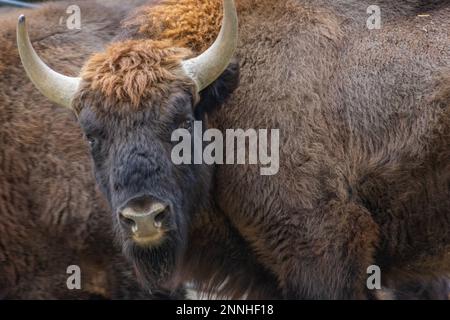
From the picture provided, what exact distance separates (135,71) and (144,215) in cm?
106

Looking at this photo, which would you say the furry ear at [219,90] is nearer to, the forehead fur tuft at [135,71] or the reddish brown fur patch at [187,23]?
the forehead fur tuft at [135,71]

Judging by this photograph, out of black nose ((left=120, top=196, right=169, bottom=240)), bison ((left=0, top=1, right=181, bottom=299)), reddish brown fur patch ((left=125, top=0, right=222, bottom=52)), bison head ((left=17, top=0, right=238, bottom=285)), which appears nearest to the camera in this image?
black nose ((left=120, top=196, right=169, bottom=240))

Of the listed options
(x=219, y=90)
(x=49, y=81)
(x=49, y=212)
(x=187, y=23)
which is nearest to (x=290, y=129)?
(x=219, y=90)

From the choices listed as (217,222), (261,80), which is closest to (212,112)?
(261,80)

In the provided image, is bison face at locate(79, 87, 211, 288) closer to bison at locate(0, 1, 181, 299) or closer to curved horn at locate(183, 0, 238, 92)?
curved horn at locate(183, 0, 238, 92)

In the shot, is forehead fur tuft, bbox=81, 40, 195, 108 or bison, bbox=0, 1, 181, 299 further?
bison, bbox=0, 1, 181, 299

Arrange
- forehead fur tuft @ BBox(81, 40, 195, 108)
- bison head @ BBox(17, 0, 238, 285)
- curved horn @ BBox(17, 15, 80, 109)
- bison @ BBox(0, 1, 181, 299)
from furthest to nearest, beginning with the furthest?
1. bison @ BBox(0, 1, 181, 299)
2. curved horn @ BBox(17, 15, 80, 109)
3. forehead fur tuft @ BBox(81, 40, 195, 108)
4. bison head @ BBox(17, 0, 238, 285)

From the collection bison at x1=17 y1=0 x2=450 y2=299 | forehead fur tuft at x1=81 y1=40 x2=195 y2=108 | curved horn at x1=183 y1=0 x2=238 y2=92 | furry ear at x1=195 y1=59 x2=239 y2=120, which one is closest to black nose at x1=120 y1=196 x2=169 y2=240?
bison at x1=17 y1=0 x2=450 y2=299

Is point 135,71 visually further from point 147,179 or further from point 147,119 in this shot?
point 147,179

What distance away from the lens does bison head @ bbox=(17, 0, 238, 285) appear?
579 centimetres

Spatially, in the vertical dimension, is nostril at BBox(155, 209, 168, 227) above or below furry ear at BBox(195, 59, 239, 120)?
below
